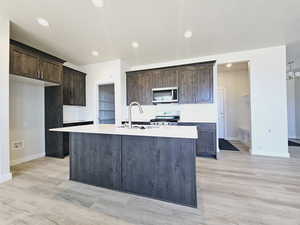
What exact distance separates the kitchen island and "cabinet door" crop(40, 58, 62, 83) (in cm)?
187

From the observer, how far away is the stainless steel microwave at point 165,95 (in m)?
4.30

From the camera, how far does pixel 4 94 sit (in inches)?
99.9

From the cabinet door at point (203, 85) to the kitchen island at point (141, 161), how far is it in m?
2.17

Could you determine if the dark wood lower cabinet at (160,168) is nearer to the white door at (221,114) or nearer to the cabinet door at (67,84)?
the cabinet door at (67,84)

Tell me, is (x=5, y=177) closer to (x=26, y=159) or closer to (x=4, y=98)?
(x=26, y=159)

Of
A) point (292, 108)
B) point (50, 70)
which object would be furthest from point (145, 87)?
point (292, 108)

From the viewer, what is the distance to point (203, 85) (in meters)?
4.05

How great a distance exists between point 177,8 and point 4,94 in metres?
3.21

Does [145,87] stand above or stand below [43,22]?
below

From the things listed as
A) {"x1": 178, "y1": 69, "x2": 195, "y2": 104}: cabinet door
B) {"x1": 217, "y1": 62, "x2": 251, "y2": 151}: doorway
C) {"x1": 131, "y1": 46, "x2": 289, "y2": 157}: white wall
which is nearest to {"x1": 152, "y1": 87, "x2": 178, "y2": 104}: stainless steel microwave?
{"x1": 178, "y1": 69, "x2": 195, "y2": 104}: cabinet door

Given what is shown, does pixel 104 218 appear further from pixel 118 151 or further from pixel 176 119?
pixel 176 119

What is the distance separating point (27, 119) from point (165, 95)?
3.64 metres

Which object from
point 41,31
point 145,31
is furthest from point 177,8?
point 41,31

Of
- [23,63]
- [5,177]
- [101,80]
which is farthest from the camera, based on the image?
[101,80]
